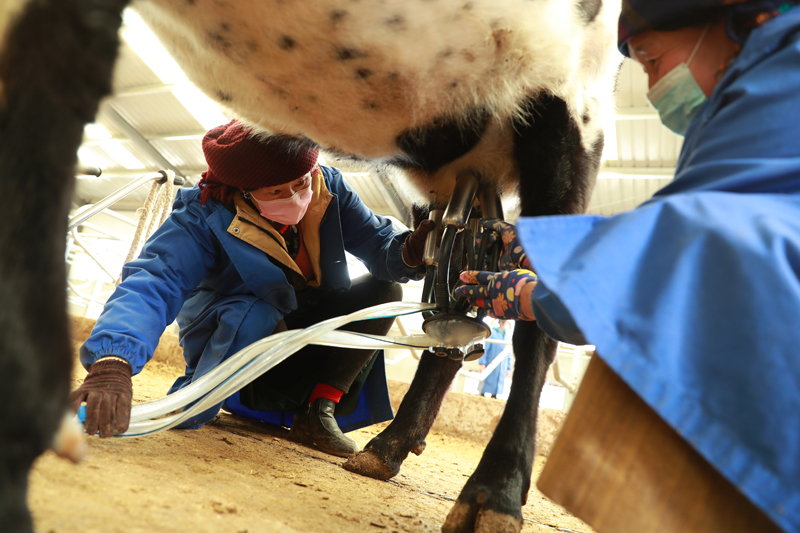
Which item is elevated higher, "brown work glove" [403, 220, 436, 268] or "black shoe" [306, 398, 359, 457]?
"brown work glove" [403, 220, 436, 268]

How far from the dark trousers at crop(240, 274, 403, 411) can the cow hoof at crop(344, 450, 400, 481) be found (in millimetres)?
409

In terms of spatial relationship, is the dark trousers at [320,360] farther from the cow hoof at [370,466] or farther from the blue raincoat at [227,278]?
the cow hoof at [370,466]

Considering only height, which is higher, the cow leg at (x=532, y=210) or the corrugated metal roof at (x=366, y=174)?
the corrugated metal roof at (x=366, y=174)

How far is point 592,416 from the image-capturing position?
517 millimetres

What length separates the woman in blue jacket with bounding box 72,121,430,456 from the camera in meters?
1.22

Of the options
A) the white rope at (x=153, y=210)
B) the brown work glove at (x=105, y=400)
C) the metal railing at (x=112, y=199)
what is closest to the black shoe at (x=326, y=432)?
the brown work glove at (x=105, y=400)

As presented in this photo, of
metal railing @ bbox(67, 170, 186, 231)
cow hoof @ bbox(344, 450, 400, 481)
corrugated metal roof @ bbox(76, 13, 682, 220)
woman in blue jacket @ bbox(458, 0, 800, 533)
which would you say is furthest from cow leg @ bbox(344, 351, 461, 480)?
corrugated metal roof @ bbox(76, 13, 682, 220)

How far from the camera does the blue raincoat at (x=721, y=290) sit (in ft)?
1.48

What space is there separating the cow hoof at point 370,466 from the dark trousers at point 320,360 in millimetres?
409

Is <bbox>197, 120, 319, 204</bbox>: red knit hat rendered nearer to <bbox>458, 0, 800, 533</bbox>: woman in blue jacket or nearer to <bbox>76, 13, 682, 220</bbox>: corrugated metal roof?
<bbox>458, 0, 800, 533</bbox>: woman in blue jacket

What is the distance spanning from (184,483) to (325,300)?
1.04 m

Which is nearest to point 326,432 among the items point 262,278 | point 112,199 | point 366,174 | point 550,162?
point 262,278

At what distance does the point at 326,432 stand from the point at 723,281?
137 cm

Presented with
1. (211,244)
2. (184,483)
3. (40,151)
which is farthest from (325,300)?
(40,151)
